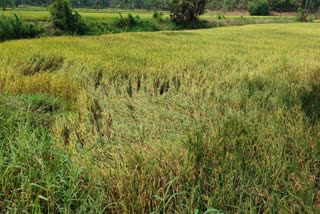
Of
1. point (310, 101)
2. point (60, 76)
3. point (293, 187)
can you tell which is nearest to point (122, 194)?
point (293, 187)

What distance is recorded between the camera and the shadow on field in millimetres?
3477

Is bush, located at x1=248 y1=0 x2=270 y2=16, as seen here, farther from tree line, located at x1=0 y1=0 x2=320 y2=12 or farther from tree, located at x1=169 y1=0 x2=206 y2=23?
tree, located at x1=169 y1=0 x2=206 y2=23

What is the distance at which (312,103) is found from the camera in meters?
3.99

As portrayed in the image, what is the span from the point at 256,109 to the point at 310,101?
92 cm

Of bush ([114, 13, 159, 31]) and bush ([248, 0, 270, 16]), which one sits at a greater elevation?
bush ([114, 13, 159, 31])

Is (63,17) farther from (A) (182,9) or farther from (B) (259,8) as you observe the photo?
(B) (259,8)

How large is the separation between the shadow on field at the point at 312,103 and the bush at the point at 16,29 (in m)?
16.4

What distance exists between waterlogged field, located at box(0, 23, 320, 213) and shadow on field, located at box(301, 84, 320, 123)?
0.02 metres

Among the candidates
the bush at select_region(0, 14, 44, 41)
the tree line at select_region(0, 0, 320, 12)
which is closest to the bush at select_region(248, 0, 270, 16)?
the tree line at select_region(0, 0, 320, 12)

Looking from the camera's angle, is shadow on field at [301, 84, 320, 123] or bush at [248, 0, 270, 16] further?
bush at [248, 0, 270, 16]

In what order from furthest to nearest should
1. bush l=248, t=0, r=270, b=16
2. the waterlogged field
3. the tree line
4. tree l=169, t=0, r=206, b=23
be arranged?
the tree line, bush l=248, t=0, r=270, b=16, tree l=169, t=0, r=206, b=23, the waterlogged field

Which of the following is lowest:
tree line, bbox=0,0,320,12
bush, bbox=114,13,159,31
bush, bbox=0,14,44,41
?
tree line, bbox=0,0,320,12

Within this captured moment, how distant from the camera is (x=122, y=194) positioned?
2.02 metres

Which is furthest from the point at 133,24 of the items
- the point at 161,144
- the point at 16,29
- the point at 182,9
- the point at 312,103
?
the point at 161,144
